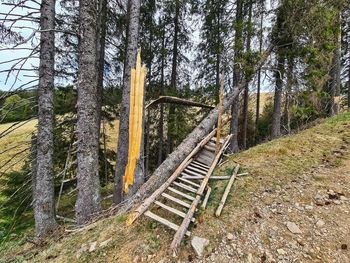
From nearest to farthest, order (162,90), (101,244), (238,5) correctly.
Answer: (101,244) < (238,5) < (162,90)

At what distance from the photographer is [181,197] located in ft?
17.2

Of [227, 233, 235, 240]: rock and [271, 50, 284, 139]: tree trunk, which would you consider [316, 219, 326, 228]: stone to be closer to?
[227, 233, 235, 240]: rock

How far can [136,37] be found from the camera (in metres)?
6.49

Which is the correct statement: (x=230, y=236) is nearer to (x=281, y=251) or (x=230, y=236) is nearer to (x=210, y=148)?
(x=281, y=251)

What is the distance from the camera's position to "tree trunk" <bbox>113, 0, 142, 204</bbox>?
6.48 meters

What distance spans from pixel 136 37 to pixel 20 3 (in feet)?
8.34

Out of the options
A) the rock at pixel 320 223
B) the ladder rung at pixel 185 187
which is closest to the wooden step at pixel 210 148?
the ladder rung at pixel 185 187

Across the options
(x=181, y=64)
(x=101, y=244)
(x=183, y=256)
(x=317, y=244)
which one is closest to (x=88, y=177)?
(x=101, y=244)

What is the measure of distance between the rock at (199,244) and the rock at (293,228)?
138 centimetres

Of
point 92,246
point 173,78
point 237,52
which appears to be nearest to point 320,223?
point 92,246

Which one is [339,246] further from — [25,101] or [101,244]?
[25,101]

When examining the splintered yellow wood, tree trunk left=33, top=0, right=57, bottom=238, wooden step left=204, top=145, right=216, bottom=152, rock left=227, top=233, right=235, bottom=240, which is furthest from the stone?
tree trunk left=33, top=0, right=57, bottom=238

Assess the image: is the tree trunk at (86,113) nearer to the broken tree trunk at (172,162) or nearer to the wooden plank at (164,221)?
the broken tree trunk at (172,162)

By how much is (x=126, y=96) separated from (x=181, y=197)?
A: 10.3 feet
